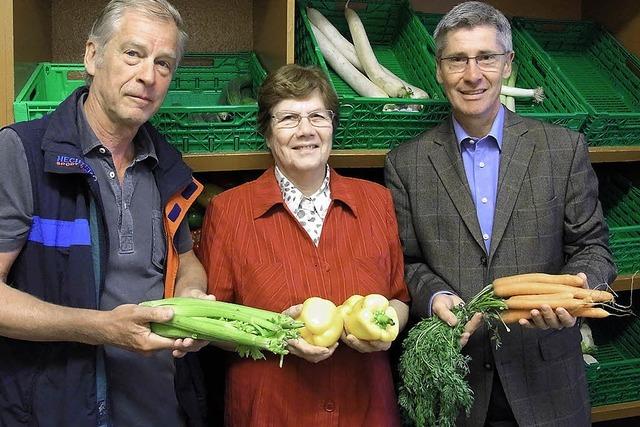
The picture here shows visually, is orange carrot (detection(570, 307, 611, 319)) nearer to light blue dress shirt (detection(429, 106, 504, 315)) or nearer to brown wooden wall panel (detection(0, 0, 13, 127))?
light blue dress shirt (detection(429, 106, 504, 315))

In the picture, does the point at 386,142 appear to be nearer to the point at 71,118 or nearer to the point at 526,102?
the point at 526,102

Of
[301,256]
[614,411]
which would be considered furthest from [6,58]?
[614,411]

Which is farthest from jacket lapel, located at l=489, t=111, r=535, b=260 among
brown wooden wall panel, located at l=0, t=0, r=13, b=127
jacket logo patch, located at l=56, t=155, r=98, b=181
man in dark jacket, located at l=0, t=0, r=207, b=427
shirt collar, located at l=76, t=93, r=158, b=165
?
Result: brown wooden wall panel, located at l=0, t=0, r=13, b=127

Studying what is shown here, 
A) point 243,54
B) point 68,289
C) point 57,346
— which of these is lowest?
point 57,346

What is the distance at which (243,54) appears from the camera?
2406 millimetres

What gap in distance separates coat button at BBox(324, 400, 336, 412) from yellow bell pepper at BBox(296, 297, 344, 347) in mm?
193

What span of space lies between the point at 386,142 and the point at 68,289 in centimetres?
104

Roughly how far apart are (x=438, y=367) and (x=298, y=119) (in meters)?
0.71

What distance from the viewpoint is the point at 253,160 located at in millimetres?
1961

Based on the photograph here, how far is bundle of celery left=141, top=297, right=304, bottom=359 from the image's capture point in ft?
4.64

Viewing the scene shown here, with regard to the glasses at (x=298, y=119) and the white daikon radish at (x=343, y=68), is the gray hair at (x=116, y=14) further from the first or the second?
the white daikon radish at (x=343, y=68)

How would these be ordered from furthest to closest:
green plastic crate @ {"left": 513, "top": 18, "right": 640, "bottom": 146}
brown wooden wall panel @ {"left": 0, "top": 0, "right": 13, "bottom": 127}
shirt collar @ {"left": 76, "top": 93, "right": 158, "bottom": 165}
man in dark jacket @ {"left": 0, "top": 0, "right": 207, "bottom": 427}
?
1. green plastic crate @ {"left": 513, "top": 18, "right": 640, "bottom": 146}
2. brown wooden wall panel @ {"left": 0, "top": 0, "right": 13, "bottom": 127}
3. shirt collar @ {"left": 76, "top": 93, "right": 158, "bottom": 165}
4. man in dark jacket @ {"left": 0, "top": 0, "right": 207, "bottom": 427}

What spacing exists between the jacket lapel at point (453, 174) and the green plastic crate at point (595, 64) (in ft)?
A: 2.09

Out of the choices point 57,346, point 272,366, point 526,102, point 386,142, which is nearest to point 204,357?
point 272,366
